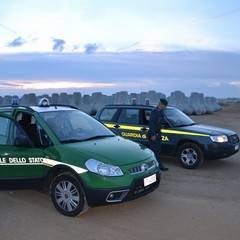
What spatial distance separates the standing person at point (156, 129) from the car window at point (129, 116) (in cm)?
138

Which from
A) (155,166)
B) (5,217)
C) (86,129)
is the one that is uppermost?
(86,129)

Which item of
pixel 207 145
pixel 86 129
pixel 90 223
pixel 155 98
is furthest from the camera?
pixel 155 98

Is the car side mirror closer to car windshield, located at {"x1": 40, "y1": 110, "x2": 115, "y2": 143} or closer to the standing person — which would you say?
car windshield, located at {"x1": 40, "y1": 110, "x2": 115, "y2": 143}

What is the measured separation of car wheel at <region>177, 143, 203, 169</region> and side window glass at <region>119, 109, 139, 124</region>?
4.89ft

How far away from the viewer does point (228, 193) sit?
725 centimetres

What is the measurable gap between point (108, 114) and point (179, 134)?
2.26 m

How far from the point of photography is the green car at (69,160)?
576 centimetres

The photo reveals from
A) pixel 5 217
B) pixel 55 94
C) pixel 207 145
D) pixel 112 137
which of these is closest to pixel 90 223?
pixel 5 217

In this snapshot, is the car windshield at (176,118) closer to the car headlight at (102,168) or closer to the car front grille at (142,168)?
the car front grille at (142,168)

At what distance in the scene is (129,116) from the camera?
10.8 meters

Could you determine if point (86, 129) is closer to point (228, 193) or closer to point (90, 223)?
point (90, 223)

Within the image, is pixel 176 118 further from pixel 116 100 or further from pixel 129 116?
pixel 116 100

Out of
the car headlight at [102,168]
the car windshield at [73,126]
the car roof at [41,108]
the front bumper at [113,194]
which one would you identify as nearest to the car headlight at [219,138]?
the car windshield at [73,126]

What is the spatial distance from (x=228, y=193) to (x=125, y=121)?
13.8ft
